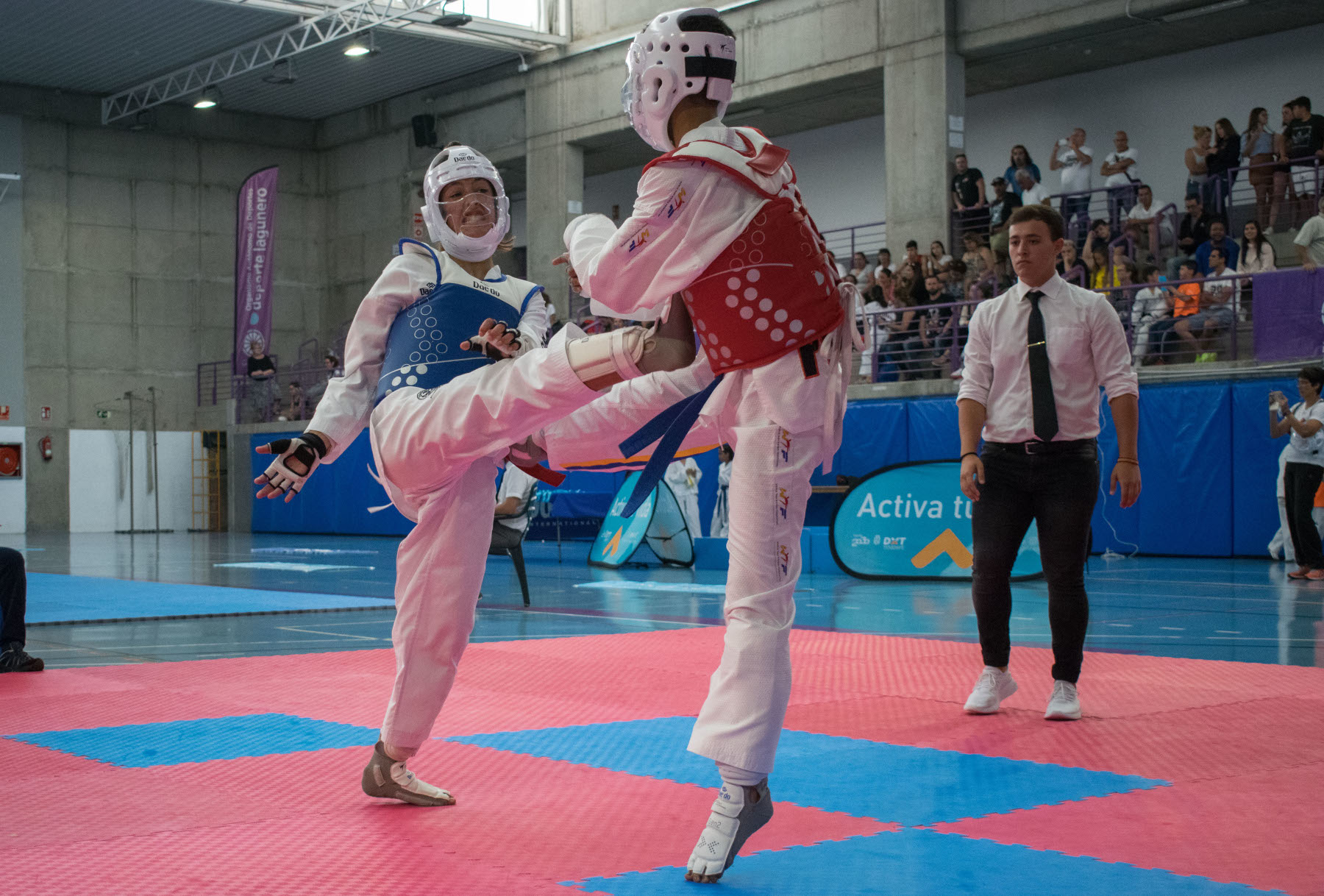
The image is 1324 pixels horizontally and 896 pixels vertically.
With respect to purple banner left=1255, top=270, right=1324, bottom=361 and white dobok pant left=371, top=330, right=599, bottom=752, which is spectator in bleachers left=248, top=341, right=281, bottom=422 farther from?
white dobok pant left=371, top=330, right=599, bottom=752

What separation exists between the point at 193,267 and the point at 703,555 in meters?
17.1

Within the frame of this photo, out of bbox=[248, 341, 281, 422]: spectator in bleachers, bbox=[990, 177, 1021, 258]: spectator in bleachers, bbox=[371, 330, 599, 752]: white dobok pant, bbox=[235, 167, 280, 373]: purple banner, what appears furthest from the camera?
bbox=[248, 341, 281, 422]: spectator in bleachers

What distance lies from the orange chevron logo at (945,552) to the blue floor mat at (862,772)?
22.0ft

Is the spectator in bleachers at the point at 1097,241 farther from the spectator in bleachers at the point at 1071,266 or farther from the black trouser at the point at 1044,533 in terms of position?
the black trouser at the point at 1044,533

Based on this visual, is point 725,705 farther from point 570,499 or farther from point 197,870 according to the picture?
point 570,499

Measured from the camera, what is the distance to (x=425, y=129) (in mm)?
23641

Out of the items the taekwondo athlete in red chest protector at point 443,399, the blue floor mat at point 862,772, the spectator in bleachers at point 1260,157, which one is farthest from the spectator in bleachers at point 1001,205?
the taekwondo athlete in red chest protector at point 443,399

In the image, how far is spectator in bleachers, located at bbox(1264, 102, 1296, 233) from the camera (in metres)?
13.6

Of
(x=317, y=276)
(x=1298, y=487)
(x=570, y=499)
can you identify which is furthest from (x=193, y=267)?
(x=1298, y=487)

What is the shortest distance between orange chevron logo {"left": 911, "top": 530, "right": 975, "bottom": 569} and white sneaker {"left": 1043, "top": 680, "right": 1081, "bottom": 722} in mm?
6138

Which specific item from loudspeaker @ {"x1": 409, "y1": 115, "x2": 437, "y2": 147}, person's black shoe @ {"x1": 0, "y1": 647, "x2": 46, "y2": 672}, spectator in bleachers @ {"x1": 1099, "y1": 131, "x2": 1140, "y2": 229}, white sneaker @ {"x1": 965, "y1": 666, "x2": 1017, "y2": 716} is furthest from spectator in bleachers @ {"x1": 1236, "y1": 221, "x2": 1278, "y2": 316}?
loudspeaker @ {"x1": 409, "y1": 115, "x2": 437, "y2": 147}

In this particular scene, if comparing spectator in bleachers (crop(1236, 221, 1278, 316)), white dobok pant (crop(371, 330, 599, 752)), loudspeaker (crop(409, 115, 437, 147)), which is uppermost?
loudspeaker (crop(409, 115, 437, 147))

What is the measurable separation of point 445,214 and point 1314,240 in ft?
36.5

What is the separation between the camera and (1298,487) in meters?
10.4
